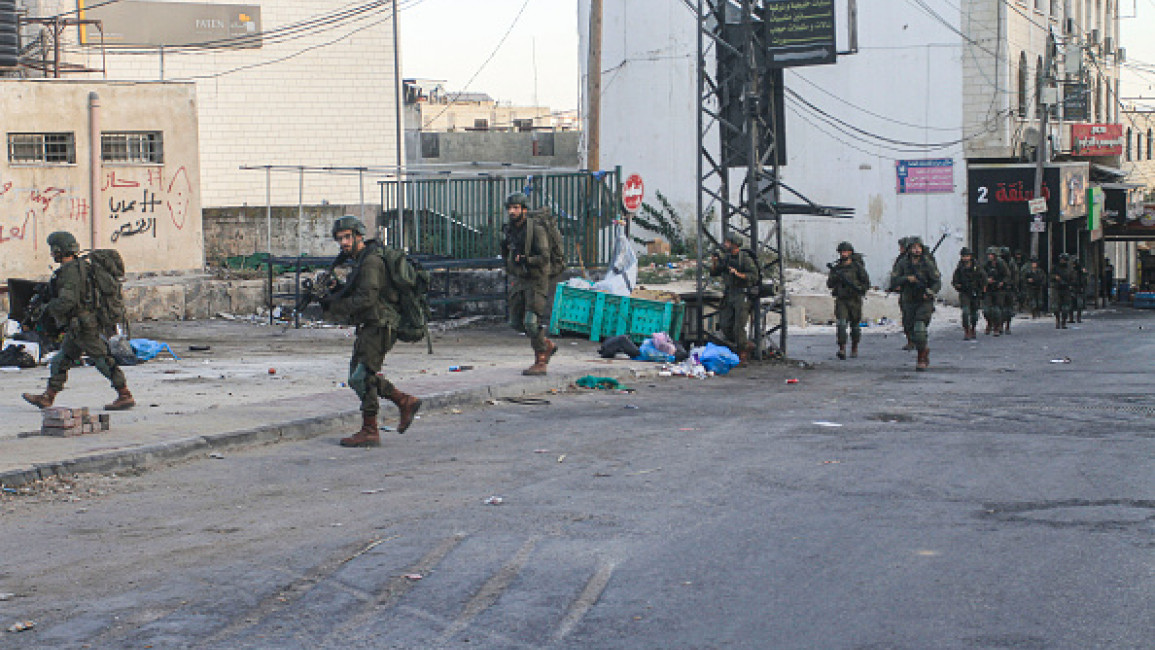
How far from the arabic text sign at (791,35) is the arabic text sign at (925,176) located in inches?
848

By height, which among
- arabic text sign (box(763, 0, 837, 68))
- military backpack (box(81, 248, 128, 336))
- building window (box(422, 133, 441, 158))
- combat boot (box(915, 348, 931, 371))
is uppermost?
building window (box(422, 133, 441, 158))

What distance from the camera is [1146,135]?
63906mm

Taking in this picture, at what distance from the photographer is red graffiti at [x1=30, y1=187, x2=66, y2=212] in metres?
23.3

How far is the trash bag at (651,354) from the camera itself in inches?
685

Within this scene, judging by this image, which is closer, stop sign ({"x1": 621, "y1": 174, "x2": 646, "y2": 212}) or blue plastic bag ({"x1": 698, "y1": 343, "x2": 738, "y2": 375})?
blue plastic bag ({"x1": 698, "y1": 343, "x2": 738, "y2": 375})

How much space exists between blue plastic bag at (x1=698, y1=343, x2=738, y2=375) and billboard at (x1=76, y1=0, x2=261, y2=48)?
72.9 ft

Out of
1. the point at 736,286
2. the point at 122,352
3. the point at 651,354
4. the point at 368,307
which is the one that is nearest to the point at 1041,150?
the point at 736,286

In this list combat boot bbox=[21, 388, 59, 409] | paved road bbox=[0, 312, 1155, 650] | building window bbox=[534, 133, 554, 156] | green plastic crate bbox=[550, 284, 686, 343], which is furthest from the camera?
building window bbox=[534, 133, 554, 156]

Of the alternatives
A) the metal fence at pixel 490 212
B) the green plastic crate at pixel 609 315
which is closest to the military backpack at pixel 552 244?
the green plastic crate at pixel 609 315

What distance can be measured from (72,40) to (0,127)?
10.7 m

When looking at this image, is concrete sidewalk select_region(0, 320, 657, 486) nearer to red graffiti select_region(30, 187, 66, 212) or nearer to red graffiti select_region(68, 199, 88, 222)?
red graffiti select_region(68, 199, 88, 222)

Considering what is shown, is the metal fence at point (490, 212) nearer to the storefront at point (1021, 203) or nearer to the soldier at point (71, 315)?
the soldier at point (71, 315)

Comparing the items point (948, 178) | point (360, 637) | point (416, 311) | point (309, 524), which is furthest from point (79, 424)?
point (948, 178)

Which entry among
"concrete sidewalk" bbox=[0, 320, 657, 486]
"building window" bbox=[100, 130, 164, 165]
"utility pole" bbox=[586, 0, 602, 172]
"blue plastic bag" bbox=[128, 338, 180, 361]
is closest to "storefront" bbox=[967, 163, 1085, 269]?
"utility pole" bbox=[586, 0, 602, 172]
